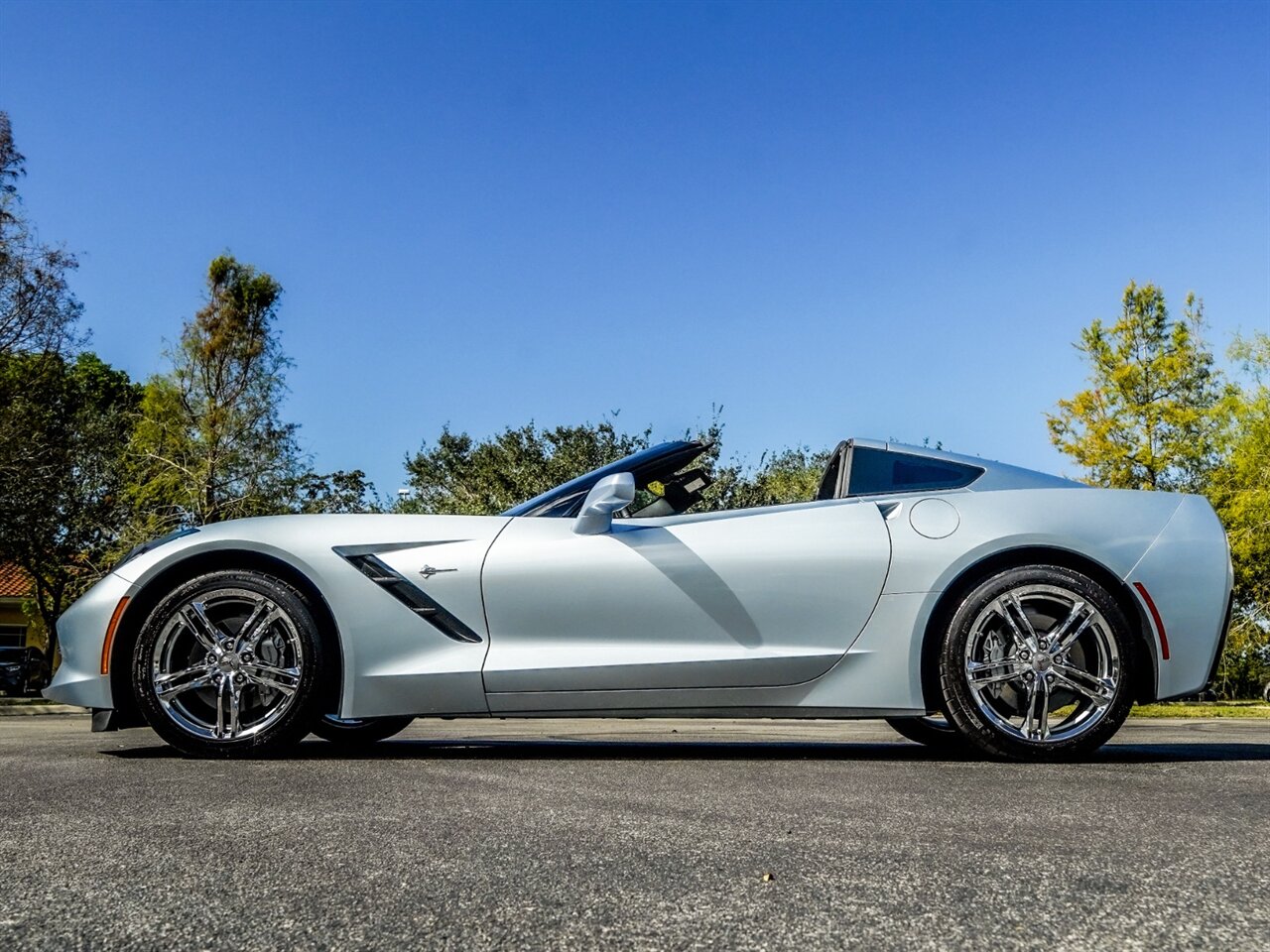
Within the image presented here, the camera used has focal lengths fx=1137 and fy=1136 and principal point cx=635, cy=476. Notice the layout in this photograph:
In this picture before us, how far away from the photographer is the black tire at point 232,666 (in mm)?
4184

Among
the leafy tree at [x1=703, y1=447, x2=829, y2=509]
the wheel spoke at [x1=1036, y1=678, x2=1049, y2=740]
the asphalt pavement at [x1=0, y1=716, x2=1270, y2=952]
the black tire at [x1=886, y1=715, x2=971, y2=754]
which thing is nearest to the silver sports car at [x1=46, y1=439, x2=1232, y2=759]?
the wheel spoke at [x1=1036, y1=678, x2=1049, y2=740]

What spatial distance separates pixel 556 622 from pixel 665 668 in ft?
1.43

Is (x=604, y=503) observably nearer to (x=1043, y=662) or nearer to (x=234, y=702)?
(x=234, y=702)

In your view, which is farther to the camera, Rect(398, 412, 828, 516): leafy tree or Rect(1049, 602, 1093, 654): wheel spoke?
Rect(398, 412, 828, 516): leafy tree

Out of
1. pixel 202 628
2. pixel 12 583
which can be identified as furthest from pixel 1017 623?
pixel 12 583

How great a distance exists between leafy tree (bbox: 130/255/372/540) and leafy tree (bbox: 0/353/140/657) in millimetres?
945

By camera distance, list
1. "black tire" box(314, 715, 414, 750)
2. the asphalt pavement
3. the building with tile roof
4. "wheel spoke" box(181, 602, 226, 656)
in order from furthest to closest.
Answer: the building with tile roof, "black tire" box(314, 715, 414, 750), "wheel spoke" box(181, 602, 226, 656), the asphalt pavement

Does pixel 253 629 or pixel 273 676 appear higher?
pixel 253 629

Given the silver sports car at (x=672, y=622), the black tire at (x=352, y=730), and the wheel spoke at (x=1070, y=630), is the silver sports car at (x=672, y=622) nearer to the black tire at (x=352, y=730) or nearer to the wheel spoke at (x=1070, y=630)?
the wheel spoke at (x=1070, y=630)

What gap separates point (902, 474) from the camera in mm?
4609

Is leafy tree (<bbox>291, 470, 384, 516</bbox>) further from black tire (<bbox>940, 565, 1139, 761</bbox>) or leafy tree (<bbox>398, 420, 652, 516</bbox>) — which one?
black tire (<bbox>940, 565, 1139, 761</bbox>)

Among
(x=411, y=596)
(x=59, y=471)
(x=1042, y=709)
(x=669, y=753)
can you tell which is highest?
(x=59, y=471)

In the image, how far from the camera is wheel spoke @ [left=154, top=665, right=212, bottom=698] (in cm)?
425

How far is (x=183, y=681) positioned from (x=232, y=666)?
8.0 inches
